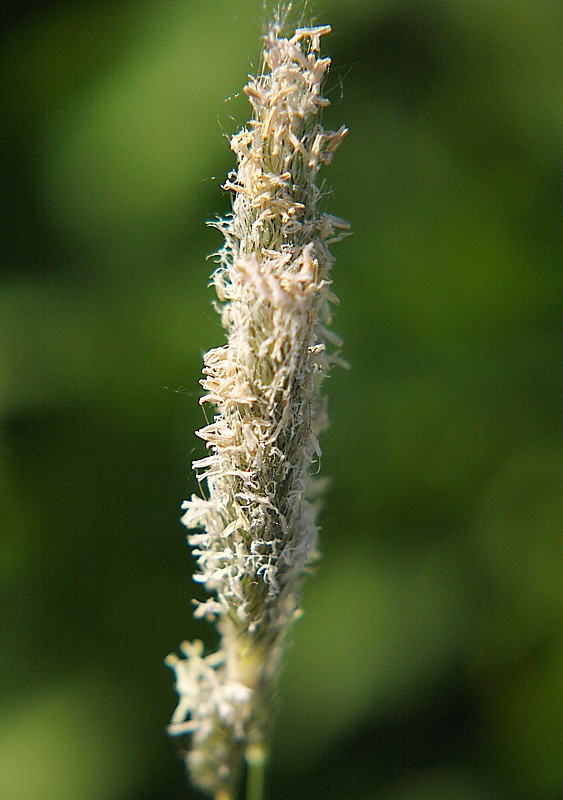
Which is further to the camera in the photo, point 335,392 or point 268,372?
point 335,392

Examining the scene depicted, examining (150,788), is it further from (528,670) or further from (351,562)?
(528,670)

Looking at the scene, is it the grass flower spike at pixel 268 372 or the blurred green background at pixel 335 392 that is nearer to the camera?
the grass flower spike at pixel 268 372

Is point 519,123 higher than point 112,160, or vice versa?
point 519,123

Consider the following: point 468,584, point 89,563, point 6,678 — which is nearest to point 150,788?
point 6,678

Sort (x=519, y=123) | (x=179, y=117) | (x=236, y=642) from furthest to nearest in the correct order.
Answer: (x=519, y=123), (x=179, y=117), (x=236, y=642)

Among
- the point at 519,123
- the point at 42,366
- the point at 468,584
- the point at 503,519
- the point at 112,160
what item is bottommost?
the point at 468,584
